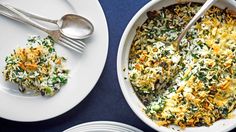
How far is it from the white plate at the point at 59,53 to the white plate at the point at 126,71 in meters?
0.13

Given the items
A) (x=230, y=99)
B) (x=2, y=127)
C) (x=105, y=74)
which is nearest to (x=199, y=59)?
(x=230, y=99)

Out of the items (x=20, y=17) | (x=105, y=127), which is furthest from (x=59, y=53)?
(x=105, y=127)

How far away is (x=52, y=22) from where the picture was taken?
1.72m

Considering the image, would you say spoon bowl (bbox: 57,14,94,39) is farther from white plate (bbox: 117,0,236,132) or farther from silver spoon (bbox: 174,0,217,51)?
silver spoon (bbox: 174,0,217,51)

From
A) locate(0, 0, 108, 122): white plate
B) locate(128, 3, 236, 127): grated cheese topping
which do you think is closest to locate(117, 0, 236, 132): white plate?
locate(128, 3, 236, 127): grated cheese topping

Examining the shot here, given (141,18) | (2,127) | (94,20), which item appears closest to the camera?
(141,18)

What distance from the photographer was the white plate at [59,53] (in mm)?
1702

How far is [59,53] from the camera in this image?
174cm

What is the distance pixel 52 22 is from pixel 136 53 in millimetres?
295

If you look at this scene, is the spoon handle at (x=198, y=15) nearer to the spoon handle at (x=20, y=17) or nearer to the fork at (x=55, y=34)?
the fork at (x=55, y=34)

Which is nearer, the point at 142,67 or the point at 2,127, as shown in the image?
the point at 142,67

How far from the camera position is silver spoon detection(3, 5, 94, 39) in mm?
1698

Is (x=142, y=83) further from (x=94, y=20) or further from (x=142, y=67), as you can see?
(x=94, y=20)

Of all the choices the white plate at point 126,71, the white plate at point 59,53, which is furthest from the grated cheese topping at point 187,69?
the white plate at point 59,53
